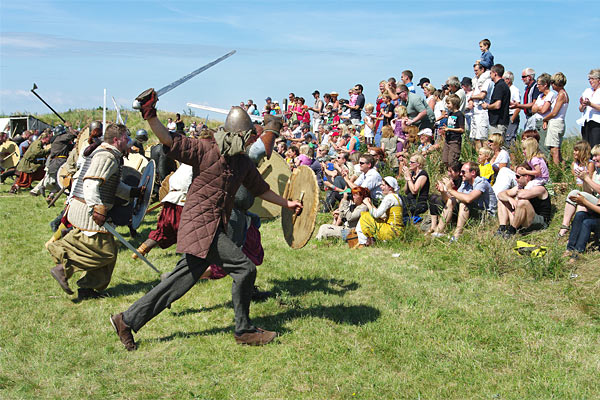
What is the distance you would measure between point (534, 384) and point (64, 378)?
320 centimetres

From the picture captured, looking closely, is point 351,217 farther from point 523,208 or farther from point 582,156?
point 582,156

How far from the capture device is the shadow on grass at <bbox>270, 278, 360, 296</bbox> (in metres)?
5.77

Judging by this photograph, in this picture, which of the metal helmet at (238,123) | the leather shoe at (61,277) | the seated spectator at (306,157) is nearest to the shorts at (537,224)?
the metal helmet at (238,123)

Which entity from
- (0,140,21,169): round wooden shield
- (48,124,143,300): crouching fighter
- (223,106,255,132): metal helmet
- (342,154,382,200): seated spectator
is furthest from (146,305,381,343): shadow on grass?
(0,140,21,169): round wooden shield

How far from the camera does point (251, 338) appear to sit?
447 cm

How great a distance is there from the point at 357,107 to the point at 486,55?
167 inches

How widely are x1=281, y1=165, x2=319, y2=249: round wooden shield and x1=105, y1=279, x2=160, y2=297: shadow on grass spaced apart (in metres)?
2.07

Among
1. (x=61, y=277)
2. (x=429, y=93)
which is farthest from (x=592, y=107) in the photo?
(x=61, y=277)

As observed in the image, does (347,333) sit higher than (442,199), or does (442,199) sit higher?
(442,199)

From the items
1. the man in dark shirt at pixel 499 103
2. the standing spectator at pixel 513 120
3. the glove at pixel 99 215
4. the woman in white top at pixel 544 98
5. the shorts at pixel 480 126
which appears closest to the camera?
the glove at pixel 99 215

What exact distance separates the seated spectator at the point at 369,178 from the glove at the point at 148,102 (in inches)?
189

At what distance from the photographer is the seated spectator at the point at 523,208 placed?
6.77 meters

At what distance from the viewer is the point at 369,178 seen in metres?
8.34

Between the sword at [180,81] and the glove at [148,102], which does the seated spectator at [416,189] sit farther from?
the glove at [148,102]
